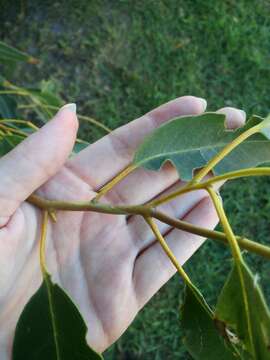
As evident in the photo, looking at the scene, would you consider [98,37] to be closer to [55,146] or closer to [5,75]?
[5,75]

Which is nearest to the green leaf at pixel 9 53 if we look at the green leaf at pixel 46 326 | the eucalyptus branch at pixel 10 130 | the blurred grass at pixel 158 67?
the eucalyptus branch at pixel 10 130

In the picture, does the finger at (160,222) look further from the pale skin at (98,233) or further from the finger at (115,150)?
the finger at (115,150)

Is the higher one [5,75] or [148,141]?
[148,141]

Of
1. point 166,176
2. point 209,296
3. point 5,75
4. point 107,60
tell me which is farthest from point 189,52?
point 166,176

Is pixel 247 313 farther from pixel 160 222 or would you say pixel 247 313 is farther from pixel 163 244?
pixel 160 222

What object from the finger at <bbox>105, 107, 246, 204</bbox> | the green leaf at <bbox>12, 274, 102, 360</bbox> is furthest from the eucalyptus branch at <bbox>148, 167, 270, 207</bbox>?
the finger at <bbox>105, 107, 246, 204</bbox>

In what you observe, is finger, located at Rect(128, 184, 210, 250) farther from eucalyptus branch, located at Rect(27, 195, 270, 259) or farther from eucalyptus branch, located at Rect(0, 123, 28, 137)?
eucalyptus branch, located at Rect(0, 123, 28, 137)
